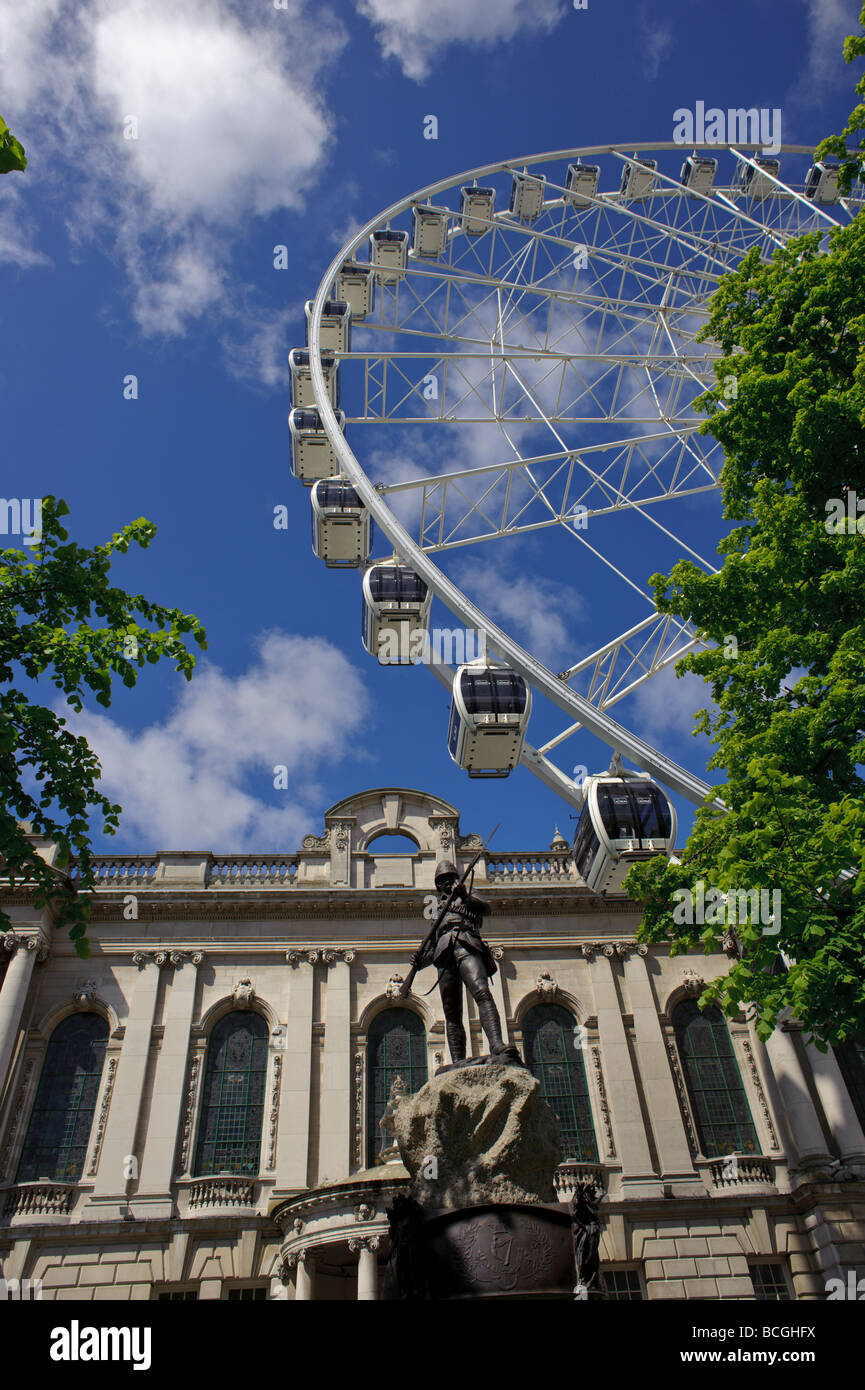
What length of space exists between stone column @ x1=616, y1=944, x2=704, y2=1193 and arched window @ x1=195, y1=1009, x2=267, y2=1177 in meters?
10.2

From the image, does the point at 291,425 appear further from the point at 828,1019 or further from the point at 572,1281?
the point at 572,1281

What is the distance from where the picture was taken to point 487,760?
1889 cm

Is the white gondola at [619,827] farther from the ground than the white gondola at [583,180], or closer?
closer

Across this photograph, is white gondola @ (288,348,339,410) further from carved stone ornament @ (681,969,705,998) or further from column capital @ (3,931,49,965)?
carved stone ornament @ (681,969,705,998)

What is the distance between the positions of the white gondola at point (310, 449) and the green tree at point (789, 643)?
1317 cm

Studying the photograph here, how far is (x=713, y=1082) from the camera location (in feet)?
80.7

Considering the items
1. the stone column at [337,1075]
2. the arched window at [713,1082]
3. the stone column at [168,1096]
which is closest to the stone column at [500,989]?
the stone column at [337,1075]

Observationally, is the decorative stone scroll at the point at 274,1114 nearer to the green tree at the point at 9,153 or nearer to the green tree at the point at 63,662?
the green tree at the point at 63,662

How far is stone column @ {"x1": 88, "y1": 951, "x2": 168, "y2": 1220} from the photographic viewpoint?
21453mm

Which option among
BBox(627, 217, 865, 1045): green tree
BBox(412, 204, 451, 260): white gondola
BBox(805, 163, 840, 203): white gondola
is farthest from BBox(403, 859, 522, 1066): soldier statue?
BBox(805, 163, 840, 203): white gondola

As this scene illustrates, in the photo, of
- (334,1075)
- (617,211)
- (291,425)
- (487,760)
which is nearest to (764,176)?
(617,211)

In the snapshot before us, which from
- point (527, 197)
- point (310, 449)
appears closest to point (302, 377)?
point (310, 449)

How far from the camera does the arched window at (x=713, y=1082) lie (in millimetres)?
23672

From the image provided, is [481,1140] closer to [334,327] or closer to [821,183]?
[334,327]
